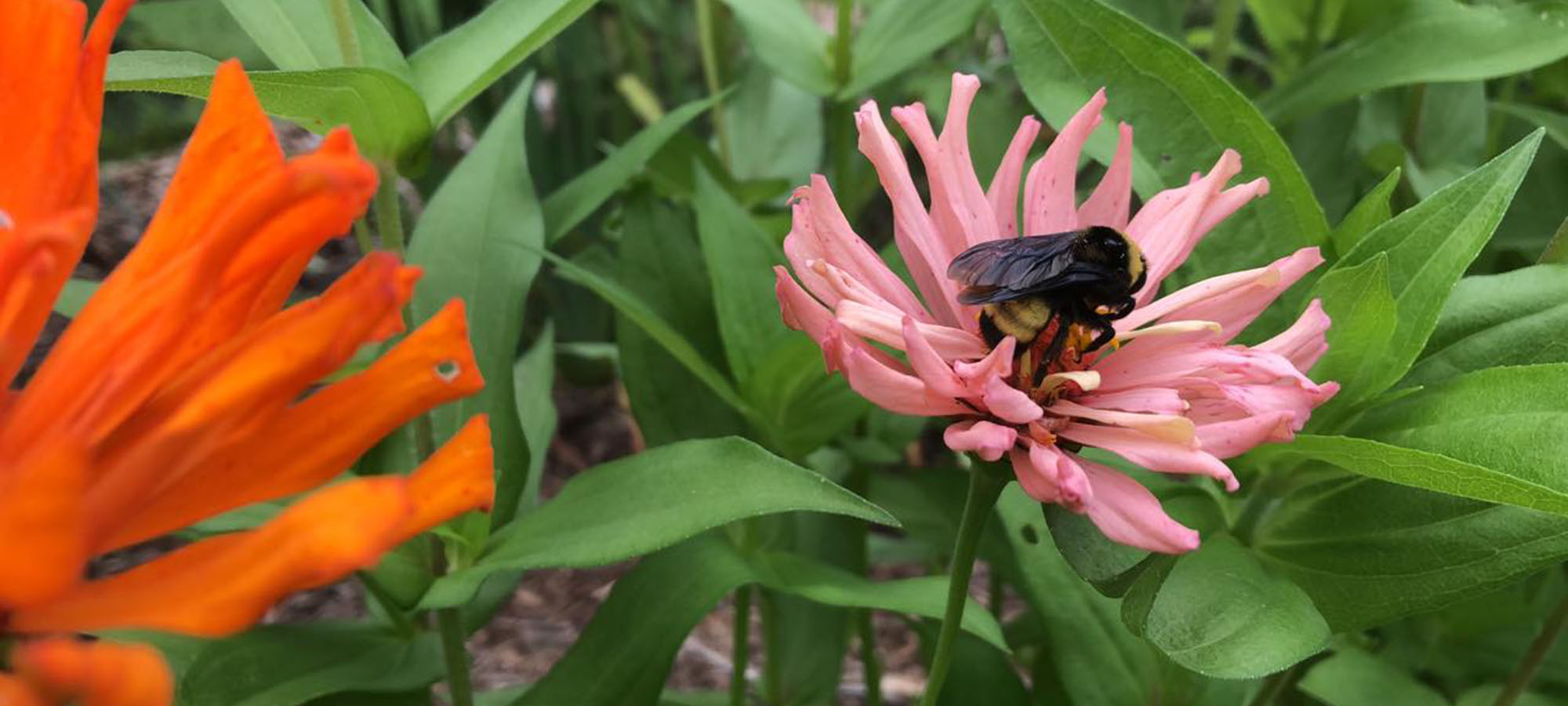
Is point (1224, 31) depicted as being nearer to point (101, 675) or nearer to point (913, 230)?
point (913, 230)

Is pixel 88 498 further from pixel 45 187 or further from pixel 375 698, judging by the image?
pixel 375 698

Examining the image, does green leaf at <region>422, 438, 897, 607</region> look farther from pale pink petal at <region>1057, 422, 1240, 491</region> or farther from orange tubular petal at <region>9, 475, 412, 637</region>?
orange tubular petal at <region>9, 475, 412, 637</region>

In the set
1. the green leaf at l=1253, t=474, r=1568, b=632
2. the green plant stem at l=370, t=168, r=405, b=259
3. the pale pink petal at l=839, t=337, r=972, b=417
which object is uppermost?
the green plant stem at l=370, t=168, r=405, b=259

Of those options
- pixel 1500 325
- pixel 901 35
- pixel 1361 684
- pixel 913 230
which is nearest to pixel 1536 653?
pixel 1361 684

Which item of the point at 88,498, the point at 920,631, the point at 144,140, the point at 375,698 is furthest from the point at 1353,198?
the point at 144,140

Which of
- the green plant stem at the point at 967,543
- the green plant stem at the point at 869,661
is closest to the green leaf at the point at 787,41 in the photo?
the green plant stem at the point at 869,661

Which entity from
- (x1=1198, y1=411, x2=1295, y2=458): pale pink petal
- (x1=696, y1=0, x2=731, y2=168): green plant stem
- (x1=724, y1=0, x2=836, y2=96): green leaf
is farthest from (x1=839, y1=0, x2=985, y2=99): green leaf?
(x1=1198, y1=411, x2=1295, y2=458): pale pink petal

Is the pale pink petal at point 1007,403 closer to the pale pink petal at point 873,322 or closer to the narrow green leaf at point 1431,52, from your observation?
the pale pink petal at point 873,322
